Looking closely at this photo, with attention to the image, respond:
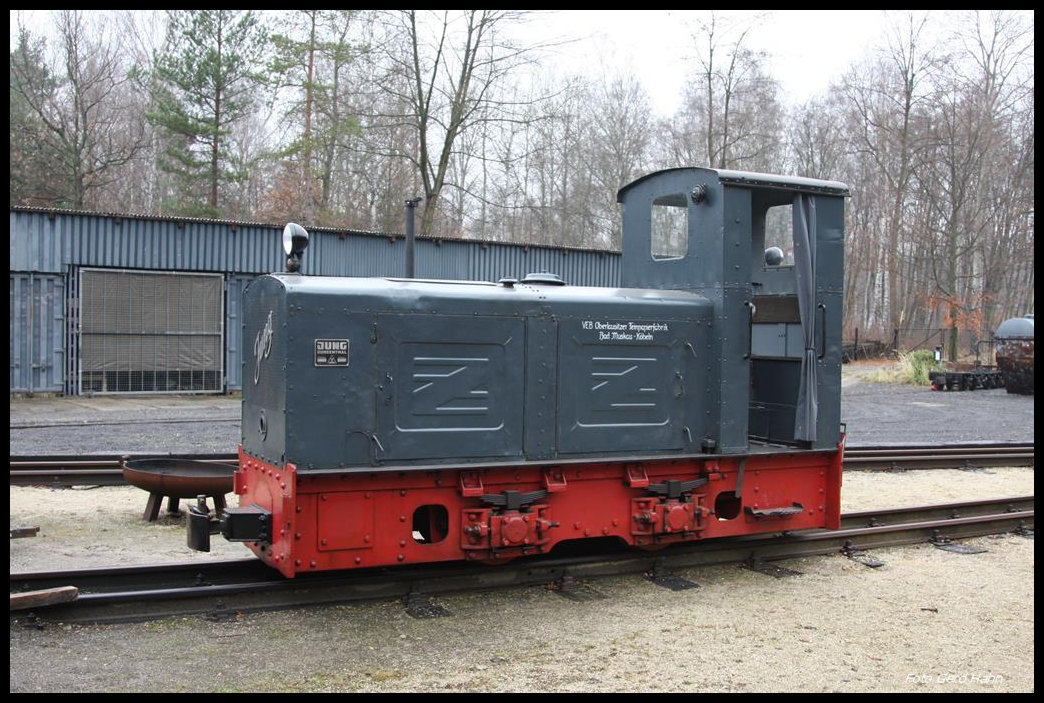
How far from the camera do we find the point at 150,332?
19.6 meters

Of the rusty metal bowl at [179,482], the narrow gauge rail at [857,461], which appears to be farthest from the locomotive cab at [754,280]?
the narrow gauge rail at [857,461]

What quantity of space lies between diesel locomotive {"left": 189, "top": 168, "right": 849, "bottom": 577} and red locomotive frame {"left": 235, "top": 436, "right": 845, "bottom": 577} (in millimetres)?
14

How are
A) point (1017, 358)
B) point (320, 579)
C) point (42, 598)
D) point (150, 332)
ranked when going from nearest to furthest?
point (42, 598) < point (320, 579) < point (150, 332) < point (1017, 358)

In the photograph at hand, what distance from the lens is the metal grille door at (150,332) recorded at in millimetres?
19109

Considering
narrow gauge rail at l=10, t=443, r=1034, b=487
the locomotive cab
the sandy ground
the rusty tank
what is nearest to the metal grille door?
narrow gauge rail at l=10, t=443, r=1034, b=487

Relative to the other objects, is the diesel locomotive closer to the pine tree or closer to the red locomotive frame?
the red locomotive frame

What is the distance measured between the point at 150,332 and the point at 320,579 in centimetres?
1548

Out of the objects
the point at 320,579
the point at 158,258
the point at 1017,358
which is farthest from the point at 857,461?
the point at 1017,358

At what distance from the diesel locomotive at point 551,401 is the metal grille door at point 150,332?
567 inches

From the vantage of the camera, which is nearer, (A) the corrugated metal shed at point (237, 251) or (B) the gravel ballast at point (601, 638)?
(B) the gravel ballast at point (601, 638)

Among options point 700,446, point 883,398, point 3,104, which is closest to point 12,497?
point 3,104

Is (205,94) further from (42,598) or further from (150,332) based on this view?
(42,598)

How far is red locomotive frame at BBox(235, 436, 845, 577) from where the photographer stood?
219 inches

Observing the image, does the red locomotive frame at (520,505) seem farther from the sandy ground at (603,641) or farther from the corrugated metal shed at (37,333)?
the corrugated metal shed at (37,333)
